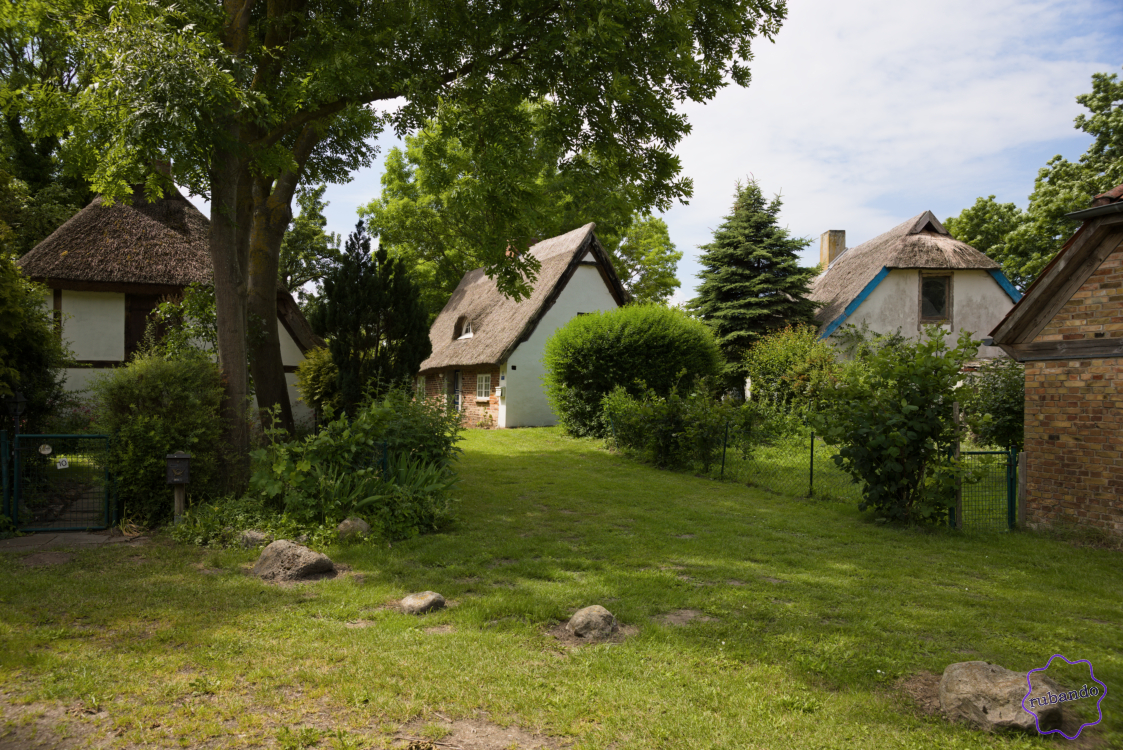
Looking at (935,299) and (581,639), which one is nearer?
(581,639)

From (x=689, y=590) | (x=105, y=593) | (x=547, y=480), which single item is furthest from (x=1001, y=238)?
(x=105, y=593)

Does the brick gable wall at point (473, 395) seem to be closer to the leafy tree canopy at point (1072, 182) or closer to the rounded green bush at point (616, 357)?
the rounded green bush at point (616, 357)

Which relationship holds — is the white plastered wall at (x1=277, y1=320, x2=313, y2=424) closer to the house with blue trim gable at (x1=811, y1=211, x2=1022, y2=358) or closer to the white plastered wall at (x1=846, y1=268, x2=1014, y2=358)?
the house with blue trim gable at (x1=811, y1=211, x2=1022, y2=358)

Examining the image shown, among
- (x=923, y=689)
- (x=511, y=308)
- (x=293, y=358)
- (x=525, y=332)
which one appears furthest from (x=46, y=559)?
(x=511, y=308)

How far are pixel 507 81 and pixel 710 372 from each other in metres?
11.5

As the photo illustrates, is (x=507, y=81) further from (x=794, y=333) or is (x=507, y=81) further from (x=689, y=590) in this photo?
(x=794, y=333)

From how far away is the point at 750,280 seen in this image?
73.3ft

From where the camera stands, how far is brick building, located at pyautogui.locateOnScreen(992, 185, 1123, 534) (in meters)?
7.88

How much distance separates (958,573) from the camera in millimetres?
6590

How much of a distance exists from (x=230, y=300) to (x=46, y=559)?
12.5ft

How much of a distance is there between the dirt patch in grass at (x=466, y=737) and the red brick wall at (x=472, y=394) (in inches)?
697

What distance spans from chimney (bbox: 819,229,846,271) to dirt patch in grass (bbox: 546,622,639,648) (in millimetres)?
28147

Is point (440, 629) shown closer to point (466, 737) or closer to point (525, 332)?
point (466, 737)

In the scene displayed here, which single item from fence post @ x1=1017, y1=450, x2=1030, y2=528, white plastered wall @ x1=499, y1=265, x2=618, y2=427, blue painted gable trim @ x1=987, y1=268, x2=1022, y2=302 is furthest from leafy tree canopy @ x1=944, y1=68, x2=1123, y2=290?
fence post @ x1=1017, y1=450, x2=1030, y2=528
